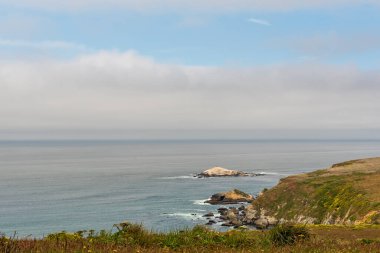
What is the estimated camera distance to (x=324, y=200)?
85375mm

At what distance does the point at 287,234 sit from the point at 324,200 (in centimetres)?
7519

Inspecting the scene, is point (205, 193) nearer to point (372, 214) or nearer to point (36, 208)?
point (36, 208)

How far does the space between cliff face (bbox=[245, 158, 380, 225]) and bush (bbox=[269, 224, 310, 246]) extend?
54996 millimetres

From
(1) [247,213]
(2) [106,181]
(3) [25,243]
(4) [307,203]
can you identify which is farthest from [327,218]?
(2) [106,181]

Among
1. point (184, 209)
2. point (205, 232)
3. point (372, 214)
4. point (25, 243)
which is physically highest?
point (25, 243)

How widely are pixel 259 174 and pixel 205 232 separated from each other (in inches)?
7433

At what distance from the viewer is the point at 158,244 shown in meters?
12.9

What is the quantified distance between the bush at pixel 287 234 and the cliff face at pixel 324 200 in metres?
55.0

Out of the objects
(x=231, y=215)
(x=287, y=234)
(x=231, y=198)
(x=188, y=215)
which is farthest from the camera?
(x=231, y=198)

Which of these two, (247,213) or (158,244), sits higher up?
(158,244)

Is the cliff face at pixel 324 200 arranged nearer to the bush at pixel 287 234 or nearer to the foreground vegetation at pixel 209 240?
the bush at pixel 287 234

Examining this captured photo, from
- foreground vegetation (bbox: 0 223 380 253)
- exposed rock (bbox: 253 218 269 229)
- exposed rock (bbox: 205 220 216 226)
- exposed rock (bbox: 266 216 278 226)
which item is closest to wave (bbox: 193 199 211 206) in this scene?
exposed rock (bbox: 205 220 216 226)

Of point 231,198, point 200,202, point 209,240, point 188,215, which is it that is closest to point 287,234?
point 209,240

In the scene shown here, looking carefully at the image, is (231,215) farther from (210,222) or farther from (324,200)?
(324,200)
